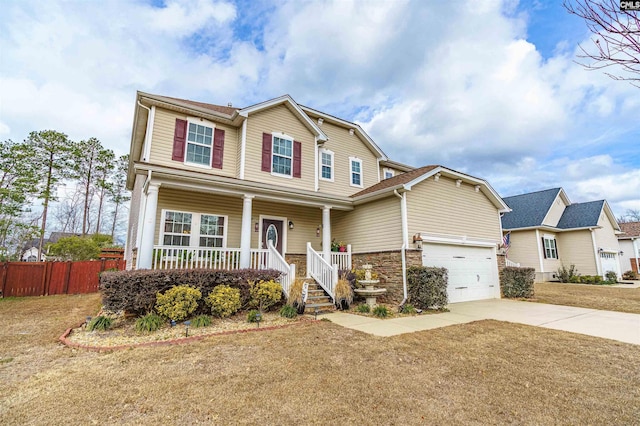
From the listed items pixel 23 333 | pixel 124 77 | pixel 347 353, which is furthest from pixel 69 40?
pixel 347 353

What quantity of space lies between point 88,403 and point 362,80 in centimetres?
1267

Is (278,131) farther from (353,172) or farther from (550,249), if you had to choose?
(550,249)

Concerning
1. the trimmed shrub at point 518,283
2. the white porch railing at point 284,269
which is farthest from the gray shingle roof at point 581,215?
the white porch railing at point 284,269

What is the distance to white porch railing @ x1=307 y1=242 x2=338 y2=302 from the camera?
9.02m

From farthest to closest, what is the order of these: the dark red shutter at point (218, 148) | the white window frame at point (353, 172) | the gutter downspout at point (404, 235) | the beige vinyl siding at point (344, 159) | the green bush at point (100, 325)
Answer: the white window frame at point (353, 172), the beige vinyl siding at point (344, 159), the dark red shutter at point (218, 148), the gutter downspout at point (404, 235), the green bush at point (100, 325)

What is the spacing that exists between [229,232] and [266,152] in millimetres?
3338

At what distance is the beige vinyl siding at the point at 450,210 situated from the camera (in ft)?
34.2

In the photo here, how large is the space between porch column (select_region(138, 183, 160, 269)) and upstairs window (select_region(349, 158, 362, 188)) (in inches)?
340

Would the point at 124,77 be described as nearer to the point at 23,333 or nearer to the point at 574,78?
the point at 23,333

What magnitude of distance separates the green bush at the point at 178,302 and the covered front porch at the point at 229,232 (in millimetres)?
1323

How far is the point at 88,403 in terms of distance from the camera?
9.80 feet

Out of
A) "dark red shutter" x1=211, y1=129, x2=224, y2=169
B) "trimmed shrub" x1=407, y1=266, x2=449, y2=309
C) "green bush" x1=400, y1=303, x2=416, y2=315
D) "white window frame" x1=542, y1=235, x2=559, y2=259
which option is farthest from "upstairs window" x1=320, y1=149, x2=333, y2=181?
"white window frame" x1=542, y1=235, x2=559, y2=259

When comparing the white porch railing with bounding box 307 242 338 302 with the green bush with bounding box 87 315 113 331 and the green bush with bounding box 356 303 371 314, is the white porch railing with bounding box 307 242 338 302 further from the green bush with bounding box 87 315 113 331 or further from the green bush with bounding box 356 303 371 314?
the green bush with bounding box 87 315 113 331

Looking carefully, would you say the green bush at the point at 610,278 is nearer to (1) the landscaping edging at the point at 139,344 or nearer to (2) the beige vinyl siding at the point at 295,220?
(2) the beige vinyl siding at the point at 295,220
